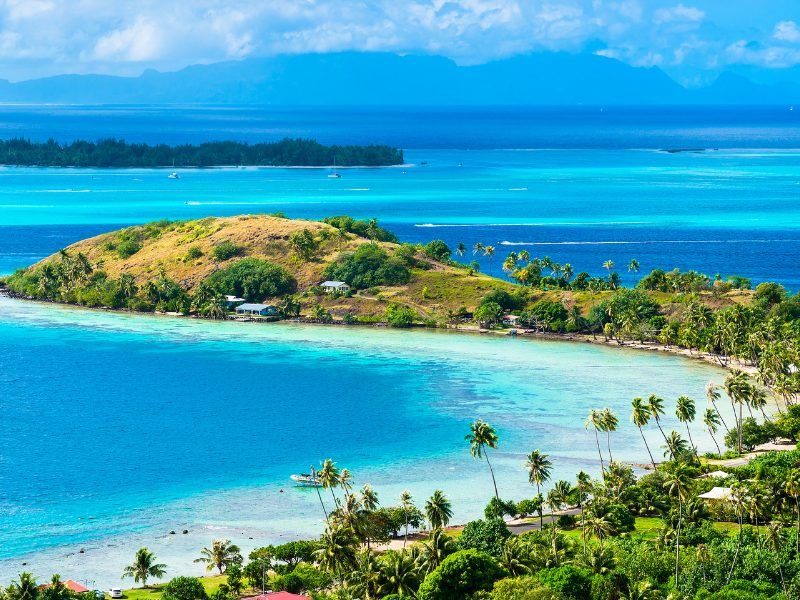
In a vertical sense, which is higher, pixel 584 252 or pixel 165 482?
pixel 584 252

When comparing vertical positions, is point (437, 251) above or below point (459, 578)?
above

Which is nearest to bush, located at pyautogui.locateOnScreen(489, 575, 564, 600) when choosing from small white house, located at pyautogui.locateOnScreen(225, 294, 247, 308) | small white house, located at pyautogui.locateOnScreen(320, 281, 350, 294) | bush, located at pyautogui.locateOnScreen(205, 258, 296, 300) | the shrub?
small white house, located at pyautogui.locateOnScreen(320, 281, 350, 294)

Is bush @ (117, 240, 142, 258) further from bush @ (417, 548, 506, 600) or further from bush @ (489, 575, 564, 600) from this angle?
bush @ (489, 575, 564, 600)

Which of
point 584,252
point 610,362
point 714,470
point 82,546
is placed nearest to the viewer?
point 82,546

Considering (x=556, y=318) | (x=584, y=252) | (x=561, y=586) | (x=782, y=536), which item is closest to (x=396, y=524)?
(x=561, y=586)

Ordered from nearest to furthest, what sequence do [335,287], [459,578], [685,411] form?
1. [459,578]
2. [685,411]
3. [335,287]

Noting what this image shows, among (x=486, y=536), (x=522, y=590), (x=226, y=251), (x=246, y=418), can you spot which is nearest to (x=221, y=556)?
(x=486, y=536)

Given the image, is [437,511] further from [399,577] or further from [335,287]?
[335,287]

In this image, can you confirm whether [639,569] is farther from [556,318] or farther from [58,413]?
[556,318]

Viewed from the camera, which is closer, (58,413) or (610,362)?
(58,413)
